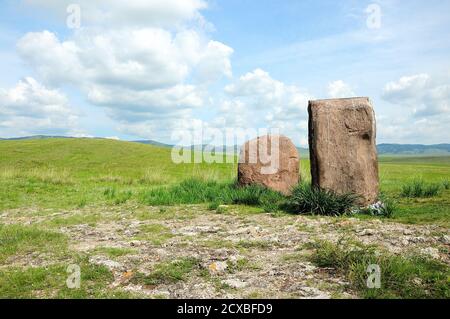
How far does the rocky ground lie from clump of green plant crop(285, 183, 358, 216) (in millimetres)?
684

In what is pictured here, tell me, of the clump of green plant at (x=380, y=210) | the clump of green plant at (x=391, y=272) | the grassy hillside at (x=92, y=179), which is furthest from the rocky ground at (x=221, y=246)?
the grassy hillside at (x=92, y=179)

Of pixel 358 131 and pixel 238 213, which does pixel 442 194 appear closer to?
pixel 358 131

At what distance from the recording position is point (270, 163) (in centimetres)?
1463

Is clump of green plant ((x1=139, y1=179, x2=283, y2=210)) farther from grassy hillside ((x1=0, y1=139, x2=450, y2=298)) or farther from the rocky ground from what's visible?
the rocky ground

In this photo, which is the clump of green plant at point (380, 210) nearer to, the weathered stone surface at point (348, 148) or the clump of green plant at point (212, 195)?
the weathered stone surface at point (348, 148)

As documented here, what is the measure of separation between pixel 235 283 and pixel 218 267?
Result: 0.67m

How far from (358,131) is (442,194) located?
4.77m

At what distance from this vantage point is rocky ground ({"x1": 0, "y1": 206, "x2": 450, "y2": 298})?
545 centimetres

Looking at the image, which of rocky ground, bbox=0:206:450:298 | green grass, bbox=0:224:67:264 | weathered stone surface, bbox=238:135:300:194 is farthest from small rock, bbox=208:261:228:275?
weathered stone surface, bbox=238:135:300:194

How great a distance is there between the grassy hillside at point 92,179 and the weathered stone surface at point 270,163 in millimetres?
2203

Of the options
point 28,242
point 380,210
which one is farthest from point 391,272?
point 28,242

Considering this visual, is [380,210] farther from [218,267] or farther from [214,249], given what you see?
[218,267]
